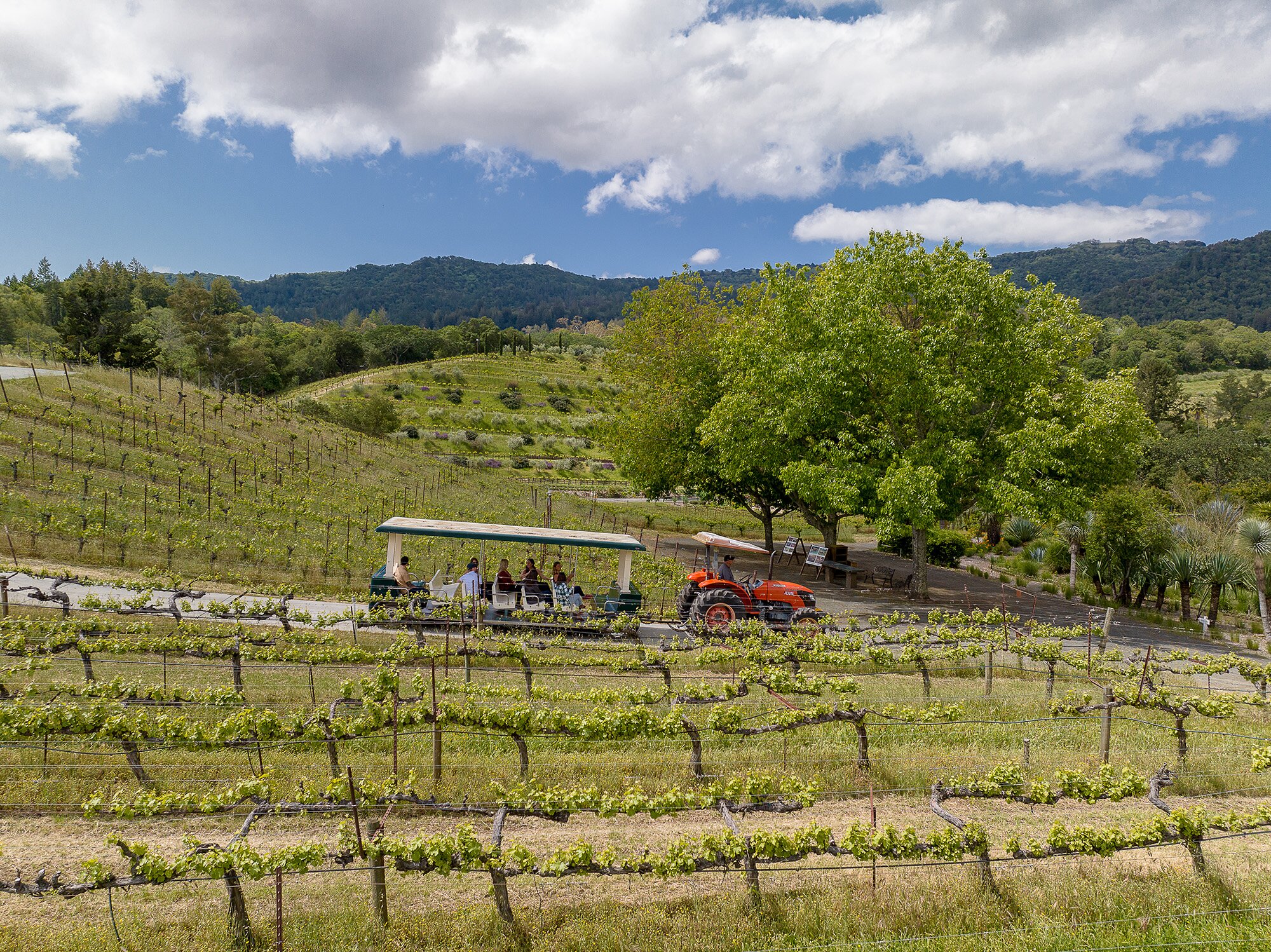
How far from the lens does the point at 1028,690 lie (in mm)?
13531

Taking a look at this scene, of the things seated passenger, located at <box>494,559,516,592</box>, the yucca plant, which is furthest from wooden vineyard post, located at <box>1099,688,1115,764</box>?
the yucca plant

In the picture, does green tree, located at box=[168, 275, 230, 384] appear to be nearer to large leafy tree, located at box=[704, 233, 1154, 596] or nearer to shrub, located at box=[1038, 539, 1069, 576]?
large leafy tree, located at box=[704, 233, 1154, 596]

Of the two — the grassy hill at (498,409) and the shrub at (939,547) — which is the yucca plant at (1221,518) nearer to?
the shrub at (939,547)

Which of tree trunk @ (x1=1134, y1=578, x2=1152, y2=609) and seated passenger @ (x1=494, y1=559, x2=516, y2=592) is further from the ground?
seated passenger @ (x1=494, y1=559, x2=516, y2=592)

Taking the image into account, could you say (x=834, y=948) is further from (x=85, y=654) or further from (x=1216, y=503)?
(x=1216, y=503)

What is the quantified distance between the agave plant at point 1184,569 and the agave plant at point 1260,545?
2241mm

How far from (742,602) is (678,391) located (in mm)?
15282

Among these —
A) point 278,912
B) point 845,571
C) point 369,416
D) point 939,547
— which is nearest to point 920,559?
point 845,571

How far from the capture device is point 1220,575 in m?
21.3

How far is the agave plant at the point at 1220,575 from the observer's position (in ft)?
69.2

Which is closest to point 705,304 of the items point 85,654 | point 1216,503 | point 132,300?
point 1216,503

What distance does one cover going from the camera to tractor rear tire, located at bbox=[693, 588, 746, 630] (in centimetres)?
1623

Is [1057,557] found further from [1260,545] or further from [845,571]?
[1260,545]

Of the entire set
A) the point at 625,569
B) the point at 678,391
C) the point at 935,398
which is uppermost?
the point at 678,391
